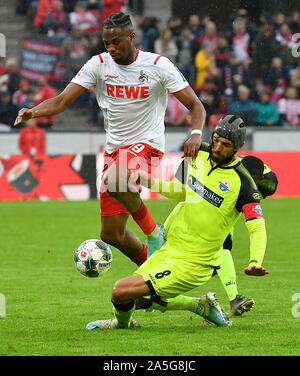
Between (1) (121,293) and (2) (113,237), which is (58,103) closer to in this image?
(2) (113,237)

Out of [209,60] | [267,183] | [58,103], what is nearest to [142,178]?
[267,183]

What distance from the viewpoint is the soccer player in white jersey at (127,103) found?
7.23m

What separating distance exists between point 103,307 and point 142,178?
5.65ft

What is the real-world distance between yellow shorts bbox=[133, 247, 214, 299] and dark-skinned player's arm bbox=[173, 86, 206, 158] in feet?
2.76

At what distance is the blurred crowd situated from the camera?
1997 cm

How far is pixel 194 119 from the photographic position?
7262mm

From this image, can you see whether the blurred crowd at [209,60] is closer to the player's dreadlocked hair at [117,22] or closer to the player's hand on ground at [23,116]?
the player's dreadlocked hair at [117,22]

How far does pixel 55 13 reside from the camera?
2122 cm

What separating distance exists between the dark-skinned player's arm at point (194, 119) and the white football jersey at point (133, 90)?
8 centimetres

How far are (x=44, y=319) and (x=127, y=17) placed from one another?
8.83 feet

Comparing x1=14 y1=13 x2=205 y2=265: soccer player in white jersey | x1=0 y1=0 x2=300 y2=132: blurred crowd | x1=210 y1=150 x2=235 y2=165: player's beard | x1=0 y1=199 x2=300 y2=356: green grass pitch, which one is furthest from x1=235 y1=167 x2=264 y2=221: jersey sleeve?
x1=0 y1=0 x2=300 y2=132: blurred crowd

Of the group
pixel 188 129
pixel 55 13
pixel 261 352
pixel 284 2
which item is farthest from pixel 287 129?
pixel 261 352

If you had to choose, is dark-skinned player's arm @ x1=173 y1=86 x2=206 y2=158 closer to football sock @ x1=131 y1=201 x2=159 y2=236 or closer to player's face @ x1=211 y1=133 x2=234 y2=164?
player's face @ x1=211 y1=133 x2=234 y2=164

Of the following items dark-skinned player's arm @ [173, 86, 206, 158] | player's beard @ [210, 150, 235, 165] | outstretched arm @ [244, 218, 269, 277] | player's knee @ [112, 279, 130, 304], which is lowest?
player's knee @ [112, 279, 130, 304]
